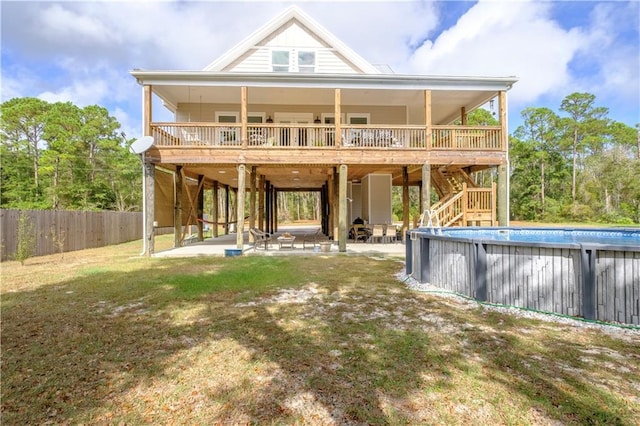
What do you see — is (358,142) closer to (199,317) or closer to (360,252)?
(360,252)

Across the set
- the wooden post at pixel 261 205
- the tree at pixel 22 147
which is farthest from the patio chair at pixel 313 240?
the tree at pixel 22 147

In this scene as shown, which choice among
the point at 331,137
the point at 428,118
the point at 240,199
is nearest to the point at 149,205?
the point at 240,199

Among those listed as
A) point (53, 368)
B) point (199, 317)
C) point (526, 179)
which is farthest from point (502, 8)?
point (526, 179)

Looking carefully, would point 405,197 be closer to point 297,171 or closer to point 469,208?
point 469,208

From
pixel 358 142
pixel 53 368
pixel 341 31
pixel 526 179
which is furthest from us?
pixel 526 179

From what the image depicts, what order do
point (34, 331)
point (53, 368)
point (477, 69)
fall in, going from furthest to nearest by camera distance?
point (477, 69)
point (34, 331)
point (53, 368)

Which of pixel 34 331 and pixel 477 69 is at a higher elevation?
pixel 477 69

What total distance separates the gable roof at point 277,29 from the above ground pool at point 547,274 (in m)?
11.2

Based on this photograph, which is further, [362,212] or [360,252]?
[362,212]

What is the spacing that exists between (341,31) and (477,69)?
54.7 ft

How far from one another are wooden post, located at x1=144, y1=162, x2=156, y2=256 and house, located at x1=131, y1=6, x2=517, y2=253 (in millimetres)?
35

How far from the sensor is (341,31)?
22.5m

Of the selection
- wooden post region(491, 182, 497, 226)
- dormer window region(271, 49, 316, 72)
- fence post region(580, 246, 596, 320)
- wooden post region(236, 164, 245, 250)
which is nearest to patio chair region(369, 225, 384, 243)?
wooden post region(491, 182, 497, 226)

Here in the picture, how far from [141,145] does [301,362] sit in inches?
388
